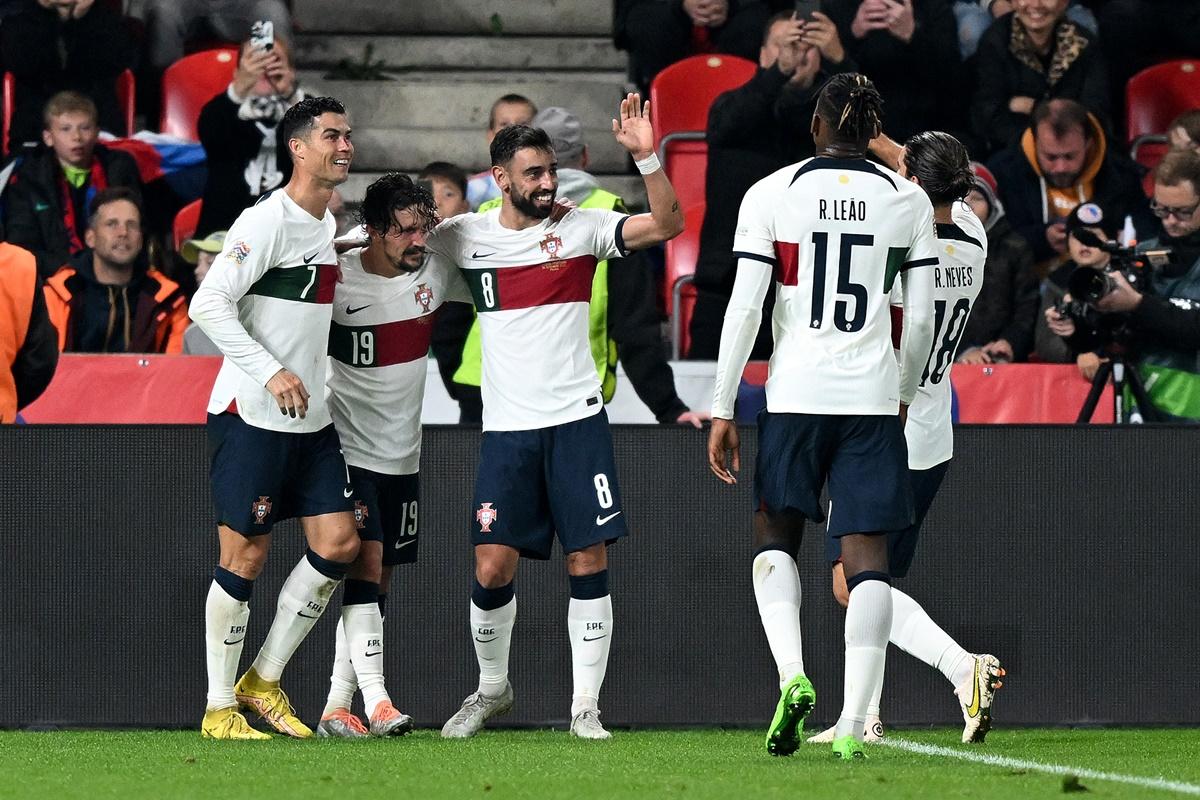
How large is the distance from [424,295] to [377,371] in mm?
304

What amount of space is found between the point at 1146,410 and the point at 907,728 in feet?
6.03

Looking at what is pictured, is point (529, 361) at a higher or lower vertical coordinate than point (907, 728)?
higher

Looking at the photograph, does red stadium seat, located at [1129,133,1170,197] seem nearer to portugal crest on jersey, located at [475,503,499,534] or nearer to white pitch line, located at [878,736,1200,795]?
white pitch line, located at [878,736,1200,795]

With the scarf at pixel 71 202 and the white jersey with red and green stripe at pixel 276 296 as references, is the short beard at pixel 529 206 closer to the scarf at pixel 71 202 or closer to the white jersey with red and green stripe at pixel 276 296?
the white jersey with red and green stripe at pixel 276 296

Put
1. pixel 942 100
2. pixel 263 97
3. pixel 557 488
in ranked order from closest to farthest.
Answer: pixel 557 488 → pixel 263 97 → pixel 942 100

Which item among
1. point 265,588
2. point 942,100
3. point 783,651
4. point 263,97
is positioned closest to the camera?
point 783,651

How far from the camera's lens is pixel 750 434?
688cm

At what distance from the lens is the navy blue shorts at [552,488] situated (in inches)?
239

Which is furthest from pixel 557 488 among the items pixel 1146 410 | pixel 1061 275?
pixel 1061 275

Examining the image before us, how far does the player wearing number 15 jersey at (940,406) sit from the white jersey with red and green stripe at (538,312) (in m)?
1.04

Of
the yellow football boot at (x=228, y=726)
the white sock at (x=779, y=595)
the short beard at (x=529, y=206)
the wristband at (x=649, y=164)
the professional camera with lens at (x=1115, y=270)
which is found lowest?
the yellow football boot at (x=228, y=726)

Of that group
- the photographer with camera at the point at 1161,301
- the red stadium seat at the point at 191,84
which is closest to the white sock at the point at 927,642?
the photographer with camera at the point at 1161,301

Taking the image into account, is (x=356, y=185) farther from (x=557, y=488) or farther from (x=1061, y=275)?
(x=557, y=488)

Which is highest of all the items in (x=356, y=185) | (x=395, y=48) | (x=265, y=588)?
(x=395, y=48)
